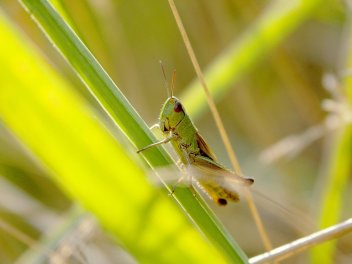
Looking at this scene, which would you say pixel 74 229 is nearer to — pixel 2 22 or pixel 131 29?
pixel 2 22

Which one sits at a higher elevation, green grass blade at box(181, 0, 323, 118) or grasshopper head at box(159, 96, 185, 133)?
green grass blade at box(181, 0, 323, 118)

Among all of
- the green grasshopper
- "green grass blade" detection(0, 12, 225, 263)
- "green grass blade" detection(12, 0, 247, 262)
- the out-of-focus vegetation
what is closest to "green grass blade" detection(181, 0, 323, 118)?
the out-of-focus vegetation

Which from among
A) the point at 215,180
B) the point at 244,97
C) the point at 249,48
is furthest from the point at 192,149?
the point at 244,97

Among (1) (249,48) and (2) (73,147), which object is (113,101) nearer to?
(2) (73,147)

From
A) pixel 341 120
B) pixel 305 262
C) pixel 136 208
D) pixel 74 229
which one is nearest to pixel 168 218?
pixel 136 208

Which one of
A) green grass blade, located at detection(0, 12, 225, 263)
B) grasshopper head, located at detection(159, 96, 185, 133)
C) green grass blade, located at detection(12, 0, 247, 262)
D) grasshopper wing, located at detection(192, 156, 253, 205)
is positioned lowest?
green grass blade, located at detection(0, 12, 225, 263)

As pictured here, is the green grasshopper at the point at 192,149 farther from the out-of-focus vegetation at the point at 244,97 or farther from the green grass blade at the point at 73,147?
the green grass blade at the point at 73,147

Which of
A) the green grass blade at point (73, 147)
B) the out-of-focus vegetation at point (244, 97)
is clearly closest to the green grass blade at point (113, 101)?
the green grass blade at point (73, 147)

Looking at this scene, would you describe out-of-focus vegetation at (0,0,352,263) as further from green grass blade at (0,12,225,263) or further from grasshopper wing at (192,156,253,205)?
green grass blade at (0,12,225,263)
